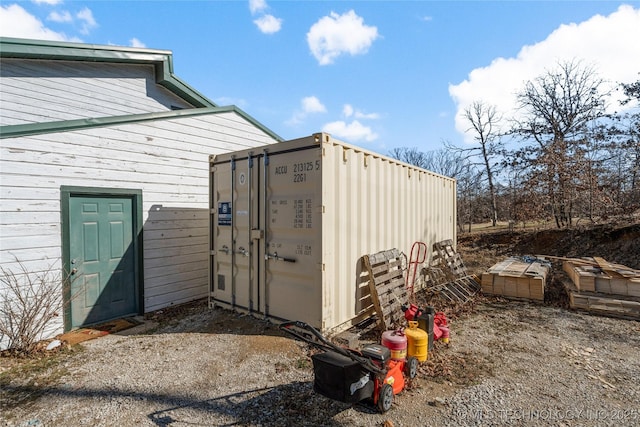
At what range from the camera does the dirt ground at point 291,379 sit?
9.76ft

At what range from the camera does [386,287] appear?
5133 mm

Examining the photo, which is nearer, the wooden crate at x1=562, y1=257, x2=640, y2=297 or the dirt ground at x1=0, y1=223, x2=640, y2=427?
the dirt ground at x1=0, y1=223, x2=640, y2=427

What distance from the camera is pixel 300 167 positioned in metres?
4.62

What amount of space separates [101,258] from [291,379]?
400 cm

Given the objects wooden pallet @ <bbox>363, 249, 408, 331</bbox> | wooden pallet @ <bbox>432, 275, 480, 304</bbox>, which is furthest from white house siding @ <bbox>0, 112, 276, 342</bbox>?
wooden pallet @ <bbox>432, 275, 480, 304</bbox>

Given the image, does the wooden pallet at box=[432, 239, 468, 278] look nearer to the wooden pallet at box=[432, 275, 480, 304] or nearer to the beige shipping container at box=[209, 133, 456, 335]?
the wooden pallet at box=[432, 275, 480, 304]

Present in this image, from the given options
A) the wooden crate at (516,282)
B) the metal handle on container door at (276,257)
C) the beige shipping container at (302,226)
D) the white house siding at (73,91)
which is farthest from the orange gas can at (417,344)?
the white house siding at (73,91)

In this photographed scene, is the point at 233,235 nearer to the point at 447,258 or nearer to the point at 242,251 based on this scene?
the point at 242,251

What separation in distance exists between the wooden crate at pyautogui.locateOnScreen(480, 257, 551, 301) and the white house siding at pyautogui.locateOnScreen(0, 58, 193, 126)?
9118mm

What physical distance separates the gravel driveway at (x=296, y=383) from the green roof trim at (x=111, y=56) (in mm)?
3452

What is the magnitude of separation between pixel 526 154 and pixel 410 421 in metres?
15.2

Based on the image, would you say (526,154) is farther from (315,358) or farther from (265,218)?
(315,358)

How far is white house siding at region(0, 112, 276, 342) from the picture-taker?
4469 millimetres

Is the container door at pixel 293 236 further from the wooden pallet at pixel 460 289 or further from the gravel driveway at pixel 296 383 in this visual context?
the wooden pallet at pixel 460 289
